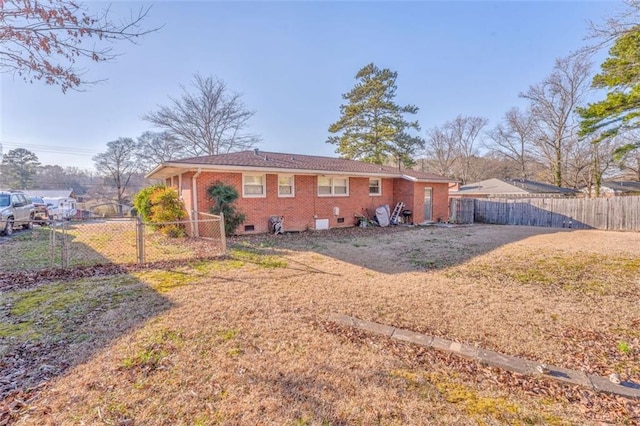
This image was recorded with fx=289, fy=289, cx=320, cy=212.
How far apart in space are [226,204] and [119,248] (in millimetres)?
3401

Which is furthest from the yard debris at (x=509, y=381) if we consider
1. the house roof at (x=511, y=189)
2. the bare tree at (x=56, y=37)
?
the house roof at (x=511, y=189)

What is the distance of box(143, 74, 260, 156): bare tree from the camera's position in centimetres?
2381

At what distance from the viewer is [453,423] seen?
6.55ft

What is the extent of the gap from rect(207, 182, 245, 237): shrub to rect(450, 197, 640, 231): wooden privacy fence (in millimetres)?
13804

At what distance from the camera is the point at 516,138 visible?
33500mm

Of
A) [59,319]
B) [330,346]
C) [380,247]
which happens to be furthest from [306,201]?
[330,346]

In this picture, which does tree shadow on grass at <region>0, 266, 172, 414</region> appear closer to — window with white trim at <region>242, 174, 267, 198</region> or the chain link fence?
the chain link fence

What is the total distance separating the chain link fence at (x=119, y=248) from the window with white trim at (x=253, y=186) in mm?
1796

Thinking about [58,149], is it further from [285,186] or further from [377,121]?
[285,186]

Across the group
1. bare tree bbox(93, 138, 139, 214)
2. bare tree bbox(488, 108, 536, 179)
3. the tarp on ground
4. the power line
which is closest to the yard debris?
the tarp on ground

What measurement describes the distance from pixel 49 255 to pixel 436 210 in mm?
16826

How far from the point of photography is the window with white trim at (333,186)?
518 inches

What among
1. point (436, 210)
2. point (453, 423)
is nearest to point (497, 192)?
point (436, 210)

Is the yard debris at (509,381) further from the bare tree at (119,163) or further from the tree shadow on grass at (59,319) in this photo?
the bare tree at (119,163)
